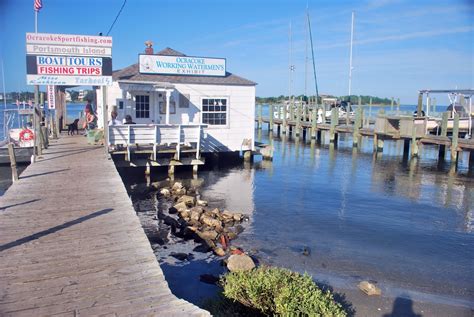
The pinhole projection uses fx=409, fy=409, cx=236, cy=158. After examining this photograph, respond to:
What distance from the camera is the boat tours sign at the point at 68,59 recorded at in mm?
13578

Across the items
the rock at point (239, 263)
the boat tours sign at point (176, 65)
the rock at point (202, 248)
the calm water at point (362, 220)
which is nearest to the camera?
the rock at point (239, 263)

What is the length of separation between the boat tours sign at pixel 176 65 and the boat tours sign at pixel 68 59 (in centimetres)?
561

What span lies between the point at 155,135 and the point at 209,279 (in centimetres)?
997

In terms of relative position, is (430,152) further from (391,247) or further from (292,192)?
(391,247)

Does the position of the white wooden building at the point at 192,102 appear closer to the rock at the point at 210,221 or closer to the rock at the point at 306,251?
the rock at the point at 210,221

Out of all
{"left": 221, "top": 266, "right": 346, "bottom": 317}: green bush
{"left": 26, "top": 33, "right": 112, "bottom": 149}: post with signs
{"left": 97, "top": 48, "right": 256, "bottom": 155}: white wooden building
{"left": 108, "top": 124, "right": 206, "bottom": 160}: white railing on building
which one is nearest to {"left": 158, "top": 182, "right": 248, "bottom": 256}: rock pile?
{"left": 221, "top": 266, "right": 346, "bottom": 317}: green bush

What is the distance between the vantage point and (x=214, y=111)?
Answer: 2050cm

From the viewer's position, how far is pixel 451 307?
7137mm

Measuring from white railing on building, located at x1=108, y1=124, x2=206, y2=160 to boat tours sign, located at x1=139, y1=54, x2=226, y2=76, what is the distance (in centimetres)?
389

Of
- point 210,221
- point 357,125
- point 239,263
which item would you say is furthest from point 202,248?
point 357,125

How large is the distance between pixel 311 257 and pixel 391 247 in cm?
223

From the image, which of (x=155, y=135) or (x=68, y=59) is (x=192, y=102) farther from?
(x=68, y=59)

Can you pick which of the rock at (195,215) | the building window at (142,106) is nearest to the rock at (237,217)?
the rock at (195,215)

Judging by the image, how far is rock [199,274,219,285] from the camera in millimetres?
7582
